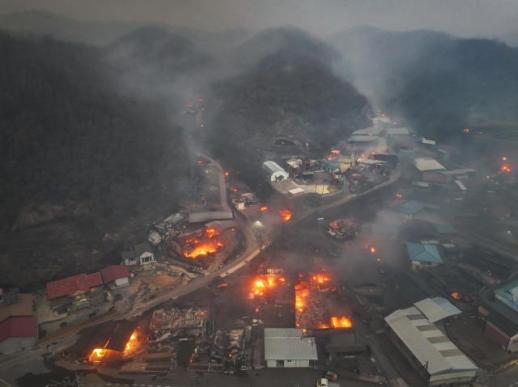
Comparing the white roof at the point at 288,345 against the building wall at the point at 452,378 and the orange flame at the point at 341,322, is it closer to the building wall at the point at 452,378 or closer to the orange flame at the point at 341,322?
the orange flame at the point at 341,322

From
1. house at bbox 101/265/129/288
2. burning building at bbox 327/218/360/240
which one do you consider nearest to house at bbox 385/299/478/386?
burning building at bbox 327/218/360/240

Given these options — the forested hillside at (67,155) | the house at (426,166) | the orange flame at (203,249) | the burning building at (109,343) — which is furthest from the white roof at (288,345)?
the house at (426,166)

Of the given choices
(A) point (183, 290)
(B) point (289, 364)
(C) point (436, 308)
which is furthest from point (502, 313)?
(A) point (183, 290)

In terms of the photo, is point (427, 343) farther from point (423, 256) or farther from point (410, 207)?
point (410, 207)

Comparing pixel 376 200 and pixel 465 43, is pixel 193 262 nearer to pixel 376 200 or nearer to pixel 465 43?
pixel 376 200

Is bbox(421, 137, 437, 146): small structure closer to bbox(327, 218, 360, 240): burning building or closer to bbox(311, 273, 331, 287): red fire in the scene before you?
bbox(327, 218, 360, 240): burning building
